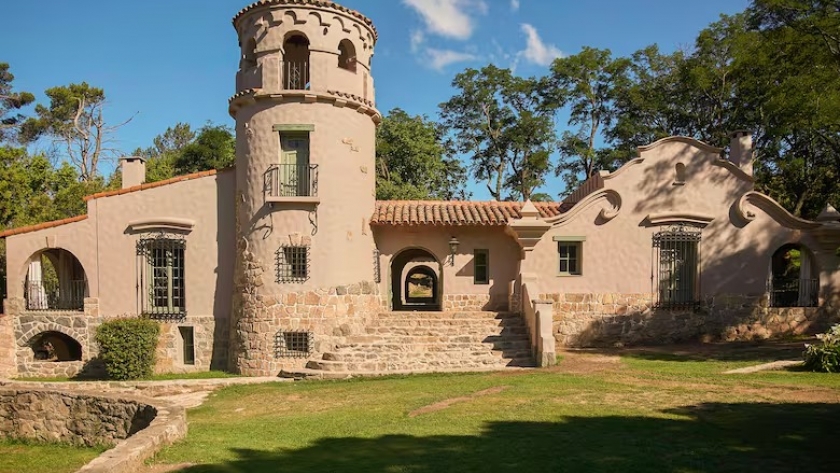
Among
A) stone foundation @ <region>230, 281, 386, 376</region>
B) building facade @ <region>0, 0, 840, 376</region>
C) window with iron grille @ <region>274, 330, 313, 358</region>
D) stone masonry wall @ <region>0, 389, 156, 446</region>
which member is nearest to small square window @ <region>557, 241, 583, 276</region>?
building facade @ <region>0, 0, 840, 376</region>

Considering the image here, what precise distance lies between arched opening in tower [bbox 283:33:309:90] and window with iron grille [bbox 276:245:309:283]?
487 cm

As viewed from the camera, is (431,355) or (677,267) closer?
(431,355)

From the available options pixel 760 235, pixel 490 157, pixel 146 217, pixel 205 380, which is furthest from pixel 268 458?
pixel 490 157

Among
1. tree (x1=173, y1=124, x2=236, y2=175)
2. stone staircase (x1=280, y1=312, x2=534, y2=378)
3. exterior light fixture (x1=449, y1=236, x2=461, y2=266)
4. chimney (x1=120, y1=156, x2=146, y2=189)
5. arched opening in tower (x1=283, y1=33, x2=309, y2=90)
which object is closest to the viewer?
stone staircase (x1=280, y1=312, x2=534, y2=378)

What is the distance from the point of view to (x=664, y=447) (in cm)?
775

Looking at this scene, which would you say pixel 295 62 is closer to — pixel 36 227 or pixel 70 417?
pixel 36 227

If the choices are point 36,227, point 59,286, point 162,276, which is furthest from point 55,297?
point 162,276

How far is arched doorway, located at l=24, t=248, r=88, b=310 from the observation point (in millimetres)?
18378

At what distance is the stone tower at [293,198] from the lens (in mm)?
16922

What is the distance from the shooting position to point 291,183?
56.5 ft

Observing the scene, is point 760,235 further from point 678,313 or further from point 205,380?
point 205,380

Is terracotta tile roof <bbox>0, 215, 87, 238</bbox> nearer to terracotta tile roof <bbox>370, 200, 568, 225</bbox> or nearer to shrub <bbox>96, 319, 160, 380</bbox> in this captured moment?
shrub <bbox>96, 319, 160, 380</bbox>

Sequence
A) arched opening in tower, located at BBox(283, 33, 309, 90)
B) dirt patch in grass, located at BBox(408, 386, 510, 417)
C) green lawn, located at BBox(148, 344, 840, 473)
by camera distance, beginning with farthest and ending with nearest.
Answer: arched opening in tower, located at BBox(283, 33, 309, 90) < dirt patch in grass, located at BBox(408, 386, 510, 417) < green lawn, located at BBox(148, 344, 840, 473)

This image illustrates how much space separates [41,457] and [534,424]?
831 cm
